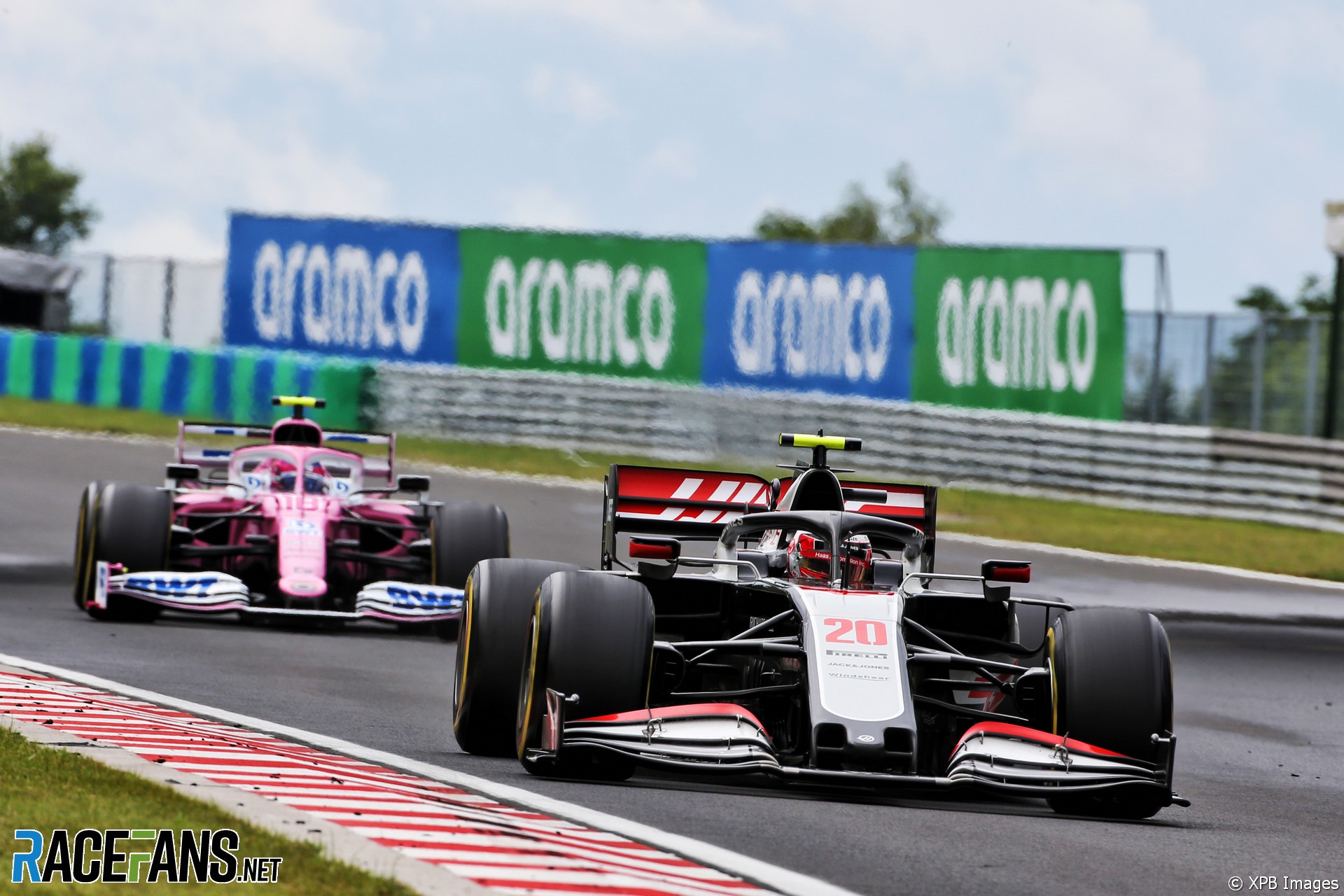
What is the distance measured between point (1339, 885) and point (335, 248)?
2477cm

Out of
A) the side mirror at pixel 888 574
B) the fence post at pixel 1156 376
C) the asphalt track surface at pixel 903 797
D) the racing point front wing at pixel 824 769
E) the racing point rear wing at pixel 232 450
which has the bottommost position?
the asphalt track surface at pixel 903 797

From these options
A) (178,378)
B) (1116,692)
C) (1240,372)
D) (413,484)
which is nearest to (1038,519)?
(1240,372)

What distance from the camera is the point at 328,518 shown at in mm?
14133

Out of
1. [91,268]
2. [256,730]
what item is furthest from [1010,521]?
[91,268]

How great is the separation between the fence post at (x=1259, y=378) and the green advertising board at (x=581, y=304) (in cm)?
724

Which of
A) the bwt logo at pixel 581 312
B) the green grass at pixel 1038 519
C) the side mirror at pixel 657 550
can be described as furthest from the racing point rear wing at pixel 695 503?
the bwt logo at pixel 581 312

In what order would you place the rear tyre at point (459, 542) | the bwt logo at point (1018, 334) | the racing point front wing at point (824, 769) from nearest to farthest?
the racing point front wing at point (824, 769), the rear tyre at point (459, 542), the bwt logo at point (1018, 334)

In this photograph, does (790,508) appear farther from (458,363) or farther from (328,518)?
(458,363)

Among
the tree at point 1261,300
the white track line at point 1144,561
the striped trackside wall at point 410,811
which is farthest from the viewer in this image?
the tree at point 1261,300

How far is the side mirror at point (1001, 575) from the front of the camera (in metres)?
8.80

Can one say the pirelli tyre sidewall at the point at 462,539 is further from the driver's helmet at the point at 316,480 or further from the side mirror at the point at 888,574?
the side mirror at the point at 888,574

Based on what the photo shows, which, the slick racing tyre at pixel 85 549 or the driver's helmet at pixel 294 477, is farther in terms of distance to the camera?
the driver's helmet at pixel 294 477

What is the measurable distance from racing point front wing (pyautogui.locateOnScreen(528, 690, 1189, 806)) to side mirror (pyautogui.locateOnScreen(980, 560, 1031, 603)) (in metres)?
1.13
